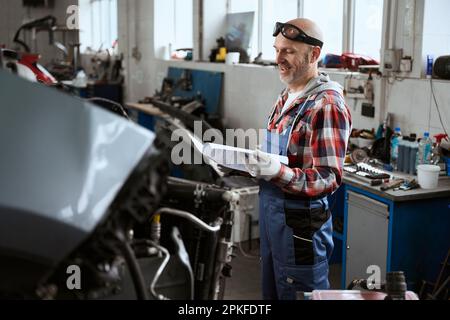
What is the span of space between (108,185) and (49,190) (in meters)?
0.09

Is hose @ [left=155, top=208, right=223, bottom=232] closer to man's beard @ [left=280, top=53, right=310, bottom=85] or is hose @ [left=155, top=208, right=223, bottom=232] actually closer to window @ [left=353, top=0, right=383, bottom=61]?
man's beard @ [left=280, top=53, right=310, bottom=85]

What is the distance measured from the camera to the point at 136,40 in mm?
7168

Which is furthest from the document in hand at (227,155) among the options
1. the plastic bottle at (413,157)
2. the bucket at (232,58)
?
the bucket at (232,58)

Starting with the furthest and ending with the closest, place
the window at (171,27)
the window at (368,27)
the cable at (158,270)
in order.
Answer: the window at (171,27) < the window at (368,27) < the cable at (158,270)

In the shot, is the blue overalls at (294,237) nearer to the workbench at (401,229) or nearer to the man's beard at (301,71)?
the man's beard at (301,71)

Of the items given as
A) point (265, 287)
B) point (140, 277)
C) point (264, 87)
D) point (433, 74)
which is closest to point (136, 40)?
point (264, 87)

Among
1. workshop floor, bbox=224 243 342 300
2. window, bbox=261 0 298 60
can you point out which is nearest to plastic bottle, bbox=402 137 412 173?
workshop floor, bbox=224 243 342 300

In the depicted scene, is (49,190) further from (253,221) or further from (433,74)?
(253,221)

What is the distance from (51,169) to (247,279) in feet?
8.59

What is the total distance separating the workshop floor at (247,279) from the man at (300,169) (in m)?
1.00

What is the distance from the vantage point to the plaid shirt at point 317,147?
5.89 feet

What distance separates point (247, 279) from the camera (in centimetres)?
330

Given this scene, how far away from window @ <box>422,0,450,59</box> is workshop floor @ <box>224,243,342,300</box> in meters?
1.43

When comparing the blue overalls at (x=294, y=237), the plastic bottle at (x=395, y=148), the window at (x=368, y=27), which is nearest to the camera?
the blue overalls at (x=294, y=237)
